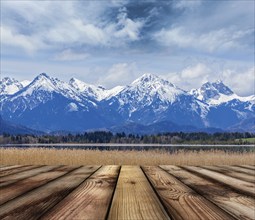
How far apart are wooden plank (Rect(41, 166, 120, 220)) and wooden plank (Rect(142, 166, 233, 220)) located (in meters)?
0.36

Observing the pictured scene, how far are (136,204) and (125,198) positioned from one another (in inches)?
7.9

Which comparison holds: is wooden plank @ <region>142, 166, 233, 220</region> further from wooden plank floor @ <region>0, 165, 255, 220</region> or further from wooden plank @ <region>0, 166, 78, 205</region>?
wooden plank @ <region>0, 166, 78, 205</region>

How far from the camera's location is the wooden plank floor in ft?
6.52

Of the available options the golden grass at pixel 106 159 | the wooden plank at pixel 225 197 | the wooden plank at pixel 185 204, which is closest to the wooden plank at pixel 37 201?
the wooden plank at pixel 185 204

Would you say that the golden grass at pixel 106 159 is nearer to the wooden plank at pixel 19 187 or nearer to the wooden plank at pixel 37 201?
the wooden plank at pixel 19 187

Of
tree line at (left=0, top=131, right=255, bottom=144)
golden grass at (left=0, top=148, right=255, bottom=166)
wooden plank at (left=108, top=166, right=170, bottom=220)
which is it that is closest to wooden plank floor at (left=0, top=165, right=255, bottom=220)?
wooden plank at (left=108, top=166, right=170, bottom=220)

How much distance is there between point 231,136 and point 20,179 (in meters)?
174

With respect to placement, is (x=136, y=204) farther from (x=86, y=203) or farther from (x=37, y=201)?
(x=37, y=201)

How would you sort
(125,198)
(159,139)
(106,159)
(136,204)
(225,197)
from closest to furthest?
1. (136,204)
2. (125,198)
3. (225,197)
4. (106,159)
5. (159,139)

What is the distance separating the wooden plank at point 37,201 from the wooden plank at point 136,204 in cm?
36

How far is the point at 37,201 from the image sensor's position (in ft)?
7.61

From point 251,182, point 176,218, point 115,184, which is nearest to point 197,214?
point 176,218

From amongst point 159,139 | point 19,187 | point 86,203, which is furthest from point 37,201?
point 159,139

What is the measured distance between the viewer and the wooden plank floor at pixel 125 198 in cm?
199
